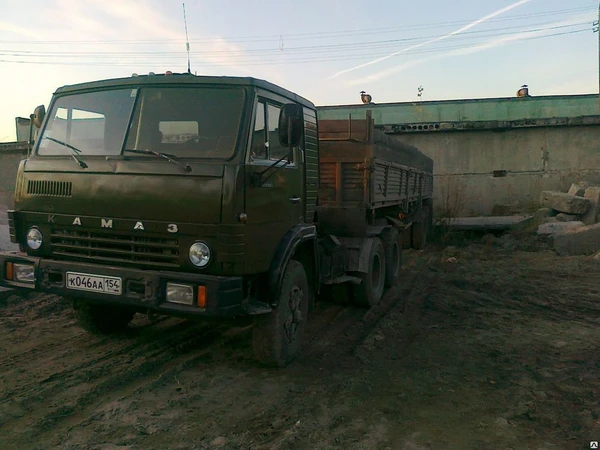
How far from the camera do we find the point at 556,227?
1250 centimetres

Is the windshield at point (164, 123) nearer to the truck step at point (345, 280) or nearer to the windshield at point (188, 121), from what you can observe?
the windshield at point (188, 121)

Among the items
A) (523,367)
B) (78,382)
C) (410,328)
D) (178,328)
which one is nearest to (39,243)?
(78,382)

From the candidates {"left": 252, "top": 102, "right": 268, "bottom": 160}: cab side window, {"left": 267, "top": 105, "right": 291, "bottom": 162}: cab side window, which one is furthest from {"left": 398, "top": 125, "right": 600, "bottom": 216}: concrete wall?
{"left": 252, "top": 102, "right": 268, "bottom": 160}: cab side window

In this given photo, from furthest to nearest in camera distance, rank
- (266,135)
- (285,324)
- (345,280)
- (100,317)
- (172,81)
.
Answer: (345,280) < (100,317) < (285,324) < (266,135) < (172,81)

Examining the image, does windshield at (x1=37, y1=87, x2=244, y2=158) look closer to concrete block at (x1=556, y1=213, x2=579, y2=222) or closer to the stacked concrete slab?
the stacked concrete slab

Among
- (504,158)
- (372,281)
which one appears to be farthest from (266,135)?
(504,158)

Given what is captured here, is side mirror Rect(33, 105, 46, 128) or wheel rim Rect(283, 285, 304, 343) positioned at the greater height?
side mirror Rect(33, 105, 46, 128)

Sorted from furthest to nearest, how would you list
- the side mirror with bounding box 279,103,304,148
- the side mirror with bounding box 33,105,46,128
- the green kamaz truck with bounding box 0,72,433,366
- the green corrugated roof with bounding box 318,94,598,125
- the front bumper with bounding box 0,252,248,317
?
1. the green corrugated roof with bounding box 318,94,598,125
2. the side mirror with bounding box 33,105,46,128
3. the side mirror with bounding box 279,103,304,148
4. the green kamaz truck with bounding box 0,72,433,366
5. the front bumper with bounding box 0,252,248,317

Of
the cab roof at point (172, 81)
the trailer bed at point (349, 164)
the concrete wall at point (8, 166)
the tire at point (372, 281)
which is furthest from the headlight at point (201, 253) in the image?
the concrete wall at point (8, 166)

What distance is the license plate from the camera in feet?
13.6

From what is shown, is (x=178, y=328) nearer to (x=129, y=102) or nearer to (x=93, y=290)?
(x=93, y=290)

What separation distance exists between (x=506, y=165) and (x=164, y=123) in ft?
Result: 51.3

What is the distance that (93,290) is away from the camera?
4.22 m

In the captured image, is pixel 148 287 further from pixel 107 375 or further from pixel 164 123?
pixel 164 123
